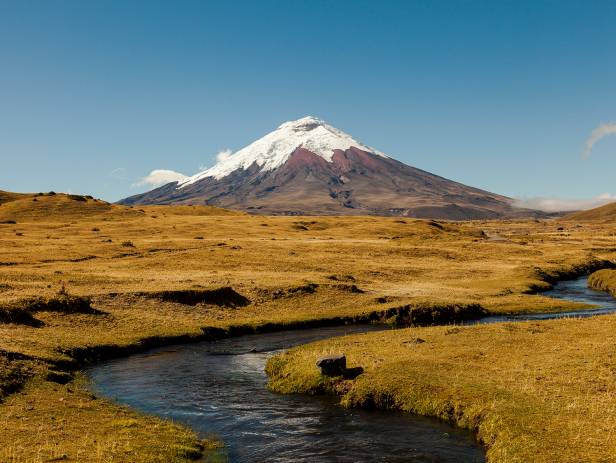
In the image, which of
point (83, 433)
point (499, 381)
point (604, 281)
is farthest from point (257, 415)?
point (604, 281)

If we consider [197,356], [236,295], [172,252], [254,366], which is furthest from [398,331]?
[172,252]

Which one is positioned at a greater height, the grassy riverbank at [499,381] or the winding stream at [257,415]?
the grassy riverbank at [499,381]

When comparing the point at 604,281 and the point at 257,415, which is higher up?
the point at 604,281

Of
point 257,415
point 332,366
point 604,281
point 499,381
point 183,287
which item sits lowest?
point 257,415

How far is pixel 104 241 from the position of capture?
111 m

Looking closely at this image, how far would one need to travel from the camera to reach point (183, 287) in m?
64.8

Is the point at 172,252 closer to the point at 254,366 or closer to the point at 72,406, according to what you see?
the point at 254,366

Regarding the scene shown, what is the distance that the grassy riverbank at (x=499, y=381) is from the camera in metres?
24.3

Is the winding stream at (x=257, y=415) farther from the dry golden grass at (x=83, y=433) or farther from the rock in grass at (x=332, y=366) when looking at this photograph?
the rock in grass at (x=332, y=366)

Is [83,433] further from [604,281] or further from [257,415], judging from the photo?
[604,281]

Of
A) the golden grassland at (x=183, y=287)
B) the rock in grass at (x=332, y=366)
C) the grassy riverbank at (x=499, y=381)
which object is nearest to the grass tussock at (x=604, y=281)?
the golden grassland at (x=183, y=287)

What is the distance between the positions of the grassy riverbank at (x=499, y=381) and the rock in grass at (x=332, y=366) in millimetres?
685

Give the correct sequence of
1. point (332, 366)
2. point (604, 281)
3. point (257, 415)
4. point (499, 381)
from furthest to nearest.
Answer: point (604, 281)
point (332, 366)
point (499, 381)
point (257, 415)

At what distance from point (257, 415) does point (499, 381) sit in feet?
46.7
